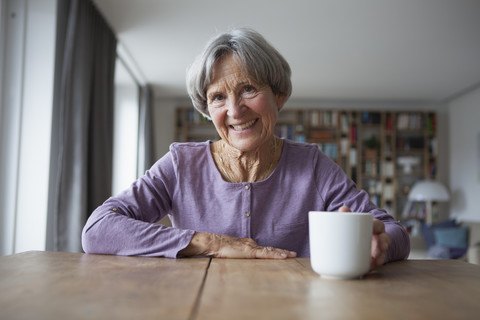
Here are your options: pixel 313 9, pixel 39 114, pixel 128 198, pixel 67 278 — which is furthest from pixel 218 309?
pixel 313 9

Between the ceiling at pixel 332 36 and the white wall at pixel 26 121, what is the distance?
0.86 meters

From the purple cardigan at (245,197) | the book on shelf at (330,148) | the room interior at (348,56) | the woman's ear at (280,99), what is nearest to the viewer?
the purple cardigan at (245,197)

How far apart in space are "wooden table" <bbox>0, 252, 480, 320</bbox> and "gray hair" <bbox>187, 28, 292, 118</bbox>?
0.63 meters

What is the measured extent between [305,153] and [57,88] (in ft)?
8.41

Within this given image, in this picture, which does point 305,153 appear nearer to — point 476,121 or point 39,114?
point 39,114

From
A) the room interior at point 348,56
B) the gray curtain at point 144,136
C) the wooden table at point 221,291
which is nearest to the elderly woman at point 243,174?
the wooden table at point 221,291

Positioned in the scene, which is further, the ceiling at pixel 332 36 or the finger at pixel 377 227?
the ceiling at pixel 332 36

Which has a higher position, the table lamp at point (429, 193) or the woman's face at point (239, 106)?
the woman's face at point (239, 106)

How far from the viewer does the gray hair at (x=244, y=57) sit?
1243mm

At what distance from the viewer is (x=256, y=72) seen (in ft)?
4.11

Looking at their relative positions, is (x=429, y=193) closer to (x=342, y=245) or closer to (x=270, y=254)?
(x=270, y=254)

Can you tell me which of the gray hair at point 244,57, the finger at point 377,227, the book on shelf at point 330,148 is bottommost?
the finger at point 377,227

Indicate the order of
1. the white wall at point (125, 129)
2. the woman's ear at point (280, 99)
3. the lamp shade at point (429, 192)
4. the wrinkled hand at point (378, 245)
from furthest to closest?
the lamp shade at point (429, 192), the white wall at point (125, 129), the woman's ear at point (280, 99), the wrinkled hand at point (378, 245)

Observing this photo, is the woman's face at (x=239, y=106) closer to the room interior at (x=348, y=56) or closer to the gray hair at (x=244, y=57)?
the gray hair at (x=244, y=57)
